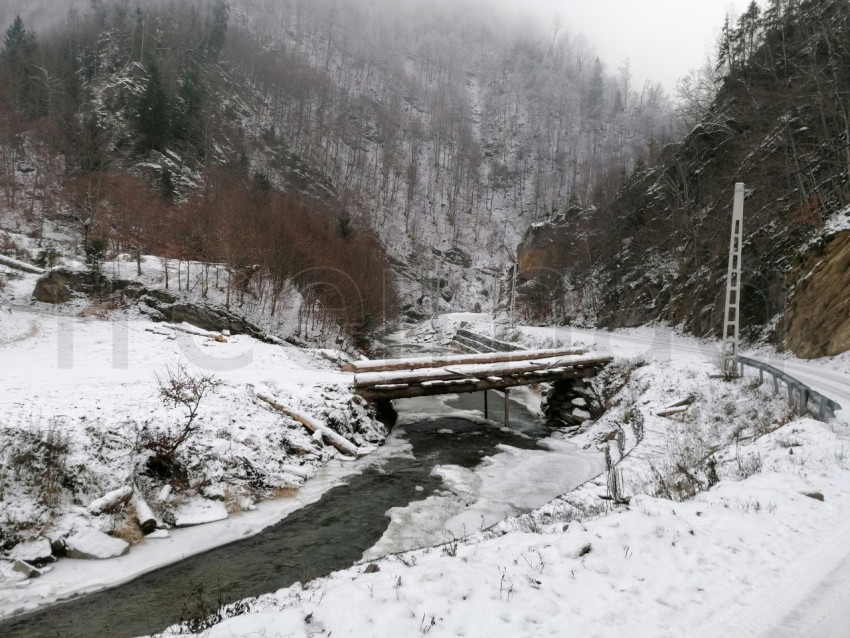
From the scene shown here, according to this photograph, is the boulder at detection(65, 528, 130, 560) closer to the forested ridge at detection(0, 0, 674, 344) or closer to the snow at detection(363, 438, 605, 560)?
the snow at detection(363, 438, 605, 560)

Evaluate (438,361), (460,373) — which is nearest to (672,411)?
(460,373)

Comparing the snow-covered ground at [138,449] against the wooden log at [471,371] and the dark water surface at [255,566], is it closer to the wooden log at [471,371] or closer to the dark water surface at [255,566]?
the dark water surface at [255,566]

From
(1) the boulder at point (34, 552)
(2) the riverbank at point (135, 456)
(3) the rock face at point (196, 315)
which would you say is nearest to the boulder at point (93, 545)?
(2) the riverbank at point (135, 456)

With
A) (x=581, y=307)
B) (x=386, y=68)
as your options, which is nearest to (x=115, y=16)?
(x=386, y=68)

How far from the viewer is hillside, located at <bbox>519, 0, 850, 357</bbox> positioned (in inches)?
672

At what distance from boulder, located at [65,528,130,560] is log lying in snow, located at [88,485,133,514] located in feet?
1.52

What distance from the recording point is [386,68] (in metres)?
134

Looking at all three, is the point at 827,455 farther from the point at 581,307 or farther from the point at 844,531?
the point at 581,307

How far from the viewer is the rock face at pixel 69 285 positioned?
78.2 feet

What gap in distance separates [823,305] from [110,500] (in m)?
21.6

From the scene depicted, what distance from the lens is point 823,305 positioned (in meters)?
15.1

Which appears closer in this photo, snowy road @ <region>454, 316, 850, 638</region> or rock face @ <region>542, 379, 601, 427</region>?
snowy road @ <region>454, 316, 850, 638</region>

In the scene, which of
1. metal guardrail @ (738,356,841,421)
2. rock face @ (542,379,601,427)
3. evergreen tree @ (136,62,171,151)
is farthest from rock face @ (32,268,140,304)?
evergreen tree @ (136,62,171,151)

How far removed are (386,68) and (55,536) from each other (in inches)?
5948
